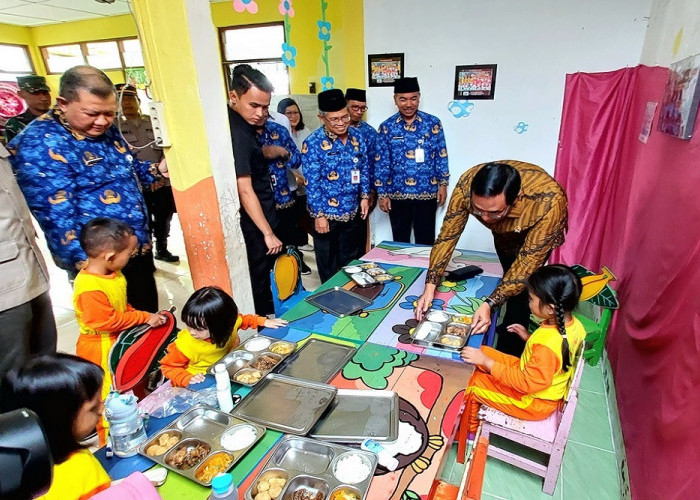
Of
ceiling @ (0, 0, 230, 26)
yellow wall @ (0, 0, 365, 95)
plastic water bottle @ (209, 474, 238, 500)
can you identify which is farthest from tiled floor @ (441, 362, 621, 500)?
ceiling @ (0, 0, 230, 26)

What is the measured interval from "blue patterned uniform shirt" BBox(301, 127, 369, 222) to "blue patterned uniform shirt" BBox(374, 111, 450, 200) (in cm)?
58

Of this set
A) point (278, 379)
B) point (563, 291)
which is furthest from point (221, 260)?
point (563, 291)

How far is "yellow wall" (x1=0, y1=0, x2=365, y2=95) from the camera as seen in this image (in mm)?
3775

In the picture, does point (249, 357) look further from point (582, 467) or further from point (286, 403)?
point (582, 467)

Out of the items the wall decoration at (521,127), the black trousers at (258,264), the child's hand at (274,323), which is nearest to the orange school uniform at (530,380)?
the child's hand at (274,323)

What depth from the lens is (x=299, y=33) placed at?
549 cm

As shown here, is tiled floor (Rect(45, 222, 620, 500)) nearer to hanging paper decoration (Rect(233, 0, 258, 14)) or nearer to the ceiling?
hanging paper decoration (Rect(233, 0, 258, 14))

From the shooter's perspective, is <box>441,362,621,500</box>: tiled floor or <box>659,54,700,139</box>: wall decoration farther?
<box>441,362,621,500</box>: tiled floor

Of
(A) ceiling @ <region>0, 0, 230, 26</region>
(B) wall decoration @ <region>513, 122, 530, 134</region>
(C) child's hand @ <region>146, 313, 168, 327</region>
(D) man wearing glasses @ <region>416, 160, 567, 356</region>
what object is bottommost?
(C) child's hand @ <region>146, 313, 168, 327</region>

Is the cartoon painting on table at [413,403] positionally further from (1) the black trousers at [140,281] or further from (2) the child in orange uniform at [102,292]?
(1) the black trousers at [140,281]

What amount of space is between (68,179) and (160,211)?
251cm

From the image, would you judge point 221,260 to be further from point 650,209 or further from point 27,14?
point 27,14

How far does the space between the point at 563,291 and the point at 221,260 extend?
1665 millimetres

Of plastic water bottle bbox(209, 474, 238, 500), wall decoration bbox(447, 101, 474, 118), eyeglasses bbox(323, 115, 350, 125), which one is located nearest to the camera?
plastic water bottle bbox(209, 474, 238, 500)
